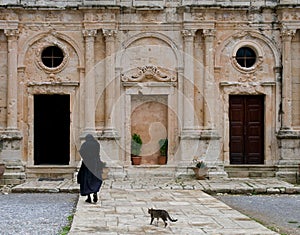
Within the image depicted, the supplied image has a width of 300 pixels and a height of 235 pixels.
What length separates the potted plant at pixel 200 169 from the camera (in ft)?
66.3

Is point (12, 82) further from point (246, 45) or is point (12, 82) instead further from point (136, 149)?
point (246, 45)

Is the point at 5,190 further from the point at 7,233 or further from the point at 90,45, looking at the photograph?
the point at 7,233

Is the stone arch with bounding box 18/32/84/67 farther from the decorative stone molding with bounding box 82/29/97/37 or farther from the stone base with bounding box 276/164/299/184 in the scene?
the stone base with bounding box 276/164/299/184

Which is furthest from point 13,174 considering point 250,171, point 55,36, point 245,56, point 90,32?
point 245,56

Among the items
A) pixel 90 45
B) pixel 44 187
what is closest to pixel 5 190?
pixel 44 187

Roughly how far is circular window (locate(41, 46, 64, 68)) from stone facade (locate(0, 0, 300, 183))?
97mm

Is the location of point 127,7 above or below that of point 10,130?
above


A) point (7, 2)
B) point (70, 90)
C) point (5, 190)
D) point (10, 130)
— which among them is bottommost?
point (5, 190)

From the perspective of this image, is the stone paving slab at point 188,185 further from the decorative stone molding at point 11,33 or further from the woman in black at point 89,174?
the decorative stone molding at point 11,33

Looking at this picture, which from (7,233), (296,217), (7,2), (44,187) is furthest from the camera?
(7,2)

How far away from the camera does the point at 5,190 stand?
18.8 meters

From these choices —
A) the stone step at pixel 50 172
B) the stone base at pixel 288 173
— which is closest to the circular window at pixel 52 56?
the stone step at pixel 50 172

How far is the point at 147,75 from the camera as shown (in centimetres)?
2086

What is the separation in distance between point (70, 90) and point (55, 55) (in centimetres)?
127
